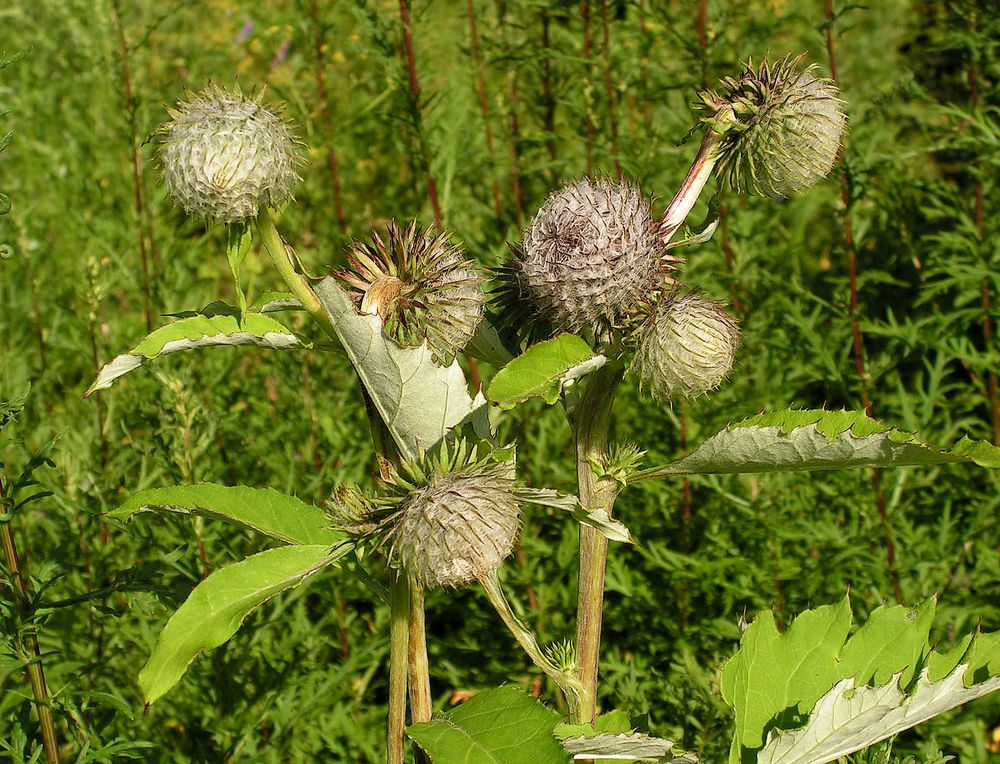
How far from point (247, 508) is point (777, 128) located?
106 centimetres

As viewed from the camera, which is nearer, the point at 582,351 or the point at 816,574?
the point at 582,351

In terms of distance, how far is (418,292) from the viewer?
5.00 ft

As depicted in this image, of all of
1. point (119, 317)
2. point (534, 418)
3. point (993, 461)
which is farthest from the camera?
point (119, 317)

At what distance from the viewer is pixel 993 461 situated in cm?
133

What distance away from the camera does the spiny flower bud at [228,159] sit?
142cm

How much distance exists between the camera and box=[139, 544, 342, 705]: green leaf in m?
1.27

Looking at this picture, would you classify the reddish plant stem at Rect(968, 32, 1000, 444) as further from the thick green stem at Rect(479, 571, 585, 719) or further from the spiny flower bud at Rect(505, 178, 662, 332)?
the thick green stem at Rect(479, 571, 585, 719)

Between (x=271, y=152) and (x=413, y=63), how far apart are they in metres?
1.90

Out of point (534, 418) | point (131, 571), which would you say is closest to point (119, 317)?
point (534, 418)

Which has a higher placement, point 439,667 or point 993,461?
point 993,461

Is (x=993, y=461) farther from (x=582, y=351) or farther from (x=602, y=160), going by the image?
(x=602, y=160)

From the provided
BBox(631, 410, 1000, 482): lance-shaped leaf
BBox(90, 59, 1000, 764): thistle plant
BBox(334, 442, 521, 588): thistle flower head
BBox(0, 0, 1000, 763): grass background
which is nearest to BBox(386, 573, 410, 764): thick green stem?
BBox(90, 59, 1000, 764): thistle plant

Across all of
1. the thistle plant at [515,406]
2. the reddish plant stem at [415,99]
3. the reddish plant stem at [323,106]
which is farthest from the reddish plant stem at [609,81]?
the thistle plant at [515,406]

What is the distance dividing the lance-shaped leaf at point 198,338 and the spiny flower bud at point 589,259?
0.40m
